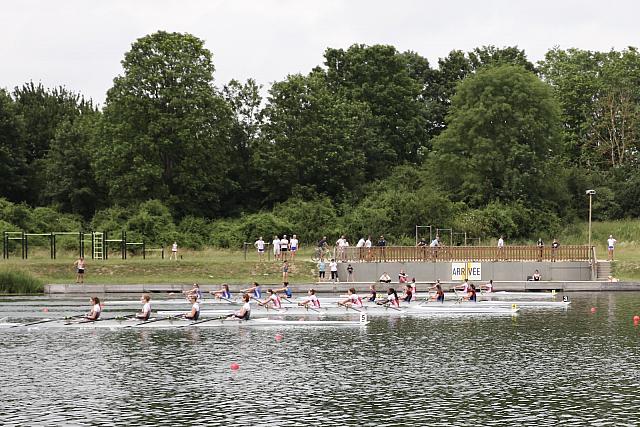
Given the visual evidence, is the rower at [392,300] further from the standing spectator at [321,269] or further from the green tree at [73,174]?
the green tree at [73,174]

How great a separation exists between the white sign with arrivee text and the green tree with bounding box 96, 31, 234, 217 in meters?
34.0

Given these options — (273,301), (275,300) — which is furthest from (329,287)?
(275,300)

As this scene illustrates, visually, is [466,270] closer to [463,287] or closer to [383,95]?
[463,287]

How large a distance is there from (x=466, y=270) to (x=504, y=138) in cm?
2762

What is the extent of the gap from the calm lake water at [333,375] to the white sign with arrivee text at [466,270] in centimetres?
1904

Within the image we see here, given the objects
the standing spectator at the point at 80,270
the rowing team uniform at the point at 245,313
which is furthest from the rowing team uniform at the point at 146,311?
the standing spectator at the point at 80,270

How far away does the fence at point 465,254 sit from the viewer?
217 ft

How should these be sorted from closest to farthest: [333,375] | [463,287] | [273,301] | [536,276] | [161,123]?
1. [333,375]
2. [273,301]
3. [463,287]
4. [536,276]
5. [161,123]

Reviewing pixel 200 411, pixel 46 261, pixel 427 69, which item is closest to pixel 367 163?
pixel 427 69

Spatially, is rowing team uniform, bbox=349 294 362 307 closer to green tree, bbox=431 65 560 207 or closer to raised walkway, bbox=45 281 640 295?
raised walkway, bbox=45 281 640 295

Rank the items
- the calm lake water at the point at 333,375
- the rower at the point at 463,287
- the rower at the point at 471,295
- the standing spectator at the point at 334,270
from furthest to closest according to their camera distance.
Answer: the standing spectator at the point at 334,270, the rower at the point at 463,287, the rower at the point at 471,295, the calm lake water at the point at 333,375

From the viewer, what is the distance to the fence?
6600 centimetres

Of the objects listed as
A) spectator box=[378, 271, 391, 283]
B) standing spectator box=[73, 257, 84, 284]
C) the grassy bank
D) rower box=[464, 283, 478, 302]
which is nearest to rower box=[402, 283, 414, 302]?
rower box=[464, 283, 478, 302]

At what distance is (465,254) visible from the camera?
66250 millimetres
